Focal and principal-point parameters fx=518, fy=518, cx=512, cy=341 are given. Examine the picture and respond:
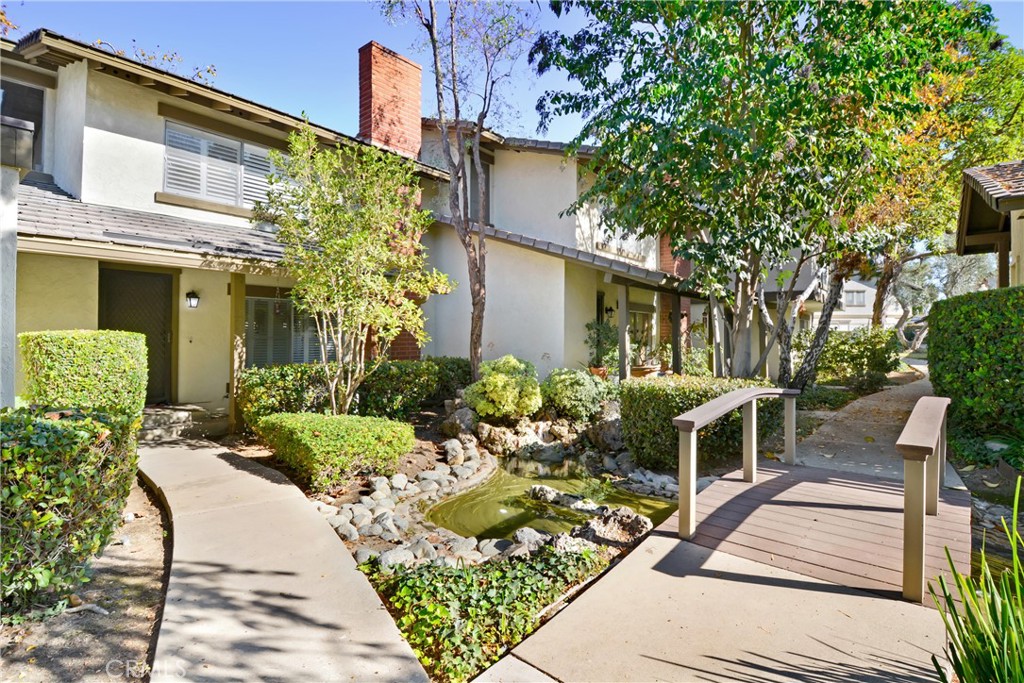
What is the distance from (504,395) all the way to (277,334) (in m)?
5.48

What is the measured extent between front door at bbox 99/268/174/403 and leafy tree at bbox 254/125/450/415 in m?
3.22

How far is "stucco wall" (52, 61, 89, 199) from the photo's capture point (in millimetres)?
8406

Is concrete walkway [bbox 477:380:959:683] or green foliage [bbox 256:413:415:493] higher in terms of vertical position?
green foliage [bbox 256:413:415:493]

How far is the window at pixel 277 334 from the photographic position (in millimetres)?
10961

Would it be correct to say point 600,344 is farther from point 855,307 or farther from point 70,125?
point 855,307

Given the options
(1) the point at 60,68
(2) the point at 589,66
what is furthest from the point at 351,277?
(1) the point at 60,68

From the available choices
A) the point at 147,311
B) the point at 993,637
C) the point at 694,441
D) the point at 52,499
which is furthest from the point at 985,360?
the point at 147,311

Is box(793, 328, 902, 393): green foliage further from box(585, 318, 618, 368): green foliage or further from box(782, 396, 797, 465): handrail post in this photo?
box(782, 396, 797, 465): handrail post

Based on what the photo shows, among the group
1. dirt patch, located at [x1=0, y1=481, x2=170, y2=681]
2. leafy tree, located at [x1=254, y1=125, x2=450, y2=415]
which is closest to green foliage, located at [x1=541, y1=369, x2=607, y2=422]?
leafy tree, located at [x1=254, y1=125, x2=450, y2=415]

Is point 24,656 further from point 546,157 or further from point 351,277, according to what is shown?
point 546,157

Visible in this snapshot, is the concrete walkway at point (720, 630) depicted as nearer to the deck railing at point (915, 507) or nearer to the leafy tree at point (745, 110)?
the deck railing at point (915, 507)

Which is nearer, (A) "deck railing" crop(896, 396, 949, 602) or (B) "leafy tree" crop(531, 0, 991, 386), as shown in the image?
(A) "deck railing" crop(896, 396, 949, 602)

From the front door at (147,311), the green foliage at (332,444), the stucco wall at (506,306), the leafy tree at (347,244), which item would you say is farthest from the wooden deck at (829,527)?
the front door at (147,311)

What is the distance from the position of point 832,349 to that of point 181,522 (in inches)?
780
